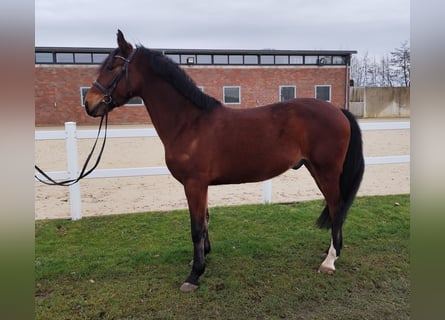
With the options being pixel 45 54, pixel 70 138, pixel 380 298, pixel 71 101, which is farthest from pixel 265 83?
pixel 380 298

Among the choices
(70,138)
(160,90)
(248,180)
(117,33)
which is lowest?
(248,180)

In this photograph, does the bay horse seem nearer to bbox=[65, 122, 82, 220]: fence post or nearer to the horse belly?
the horse belly

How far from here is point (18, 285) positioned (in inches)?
23.5

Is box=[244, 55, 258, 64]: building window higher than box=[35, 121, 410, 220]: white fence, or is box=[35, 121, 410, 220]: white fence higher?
box=[244, 55, 258, 64]: building window

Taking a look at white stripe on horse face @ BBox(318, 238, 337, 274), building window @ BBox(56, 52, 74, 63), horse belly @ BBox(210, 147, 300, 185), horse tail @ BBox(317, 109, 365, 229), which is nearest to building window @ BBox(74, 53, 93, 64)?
building window @ BBox(56, 52, 74, 63)

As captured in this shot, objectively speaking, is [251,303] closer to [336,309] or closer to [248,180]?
[336,309]

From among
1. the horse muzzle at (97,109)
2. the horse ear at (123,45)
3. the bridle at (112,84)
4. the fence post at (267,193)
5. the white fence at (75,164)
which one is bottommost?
the fence post at (267,193)

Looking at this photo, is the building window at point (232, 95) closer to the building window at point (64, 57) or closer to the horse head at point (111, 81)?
the building window at point (64, 57)

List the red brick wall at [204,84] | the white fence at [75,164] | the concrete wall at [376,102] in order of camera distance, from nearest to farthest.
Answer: the white fence at [75,164], the red brick wall at [204,84], the concrete wall at [376,102]

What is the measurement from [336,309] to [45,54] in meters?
23.4

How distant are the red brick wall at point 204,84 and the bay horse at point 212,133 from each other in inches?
735

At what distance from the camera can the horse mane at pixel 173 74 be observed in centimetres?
285

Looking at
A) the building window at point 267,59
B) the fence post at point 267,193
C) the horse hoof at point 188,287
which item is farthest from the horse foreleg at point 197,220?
the building window at point 267,59

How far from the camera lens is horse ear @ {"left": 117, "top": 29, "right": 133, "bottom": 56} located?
273cm
